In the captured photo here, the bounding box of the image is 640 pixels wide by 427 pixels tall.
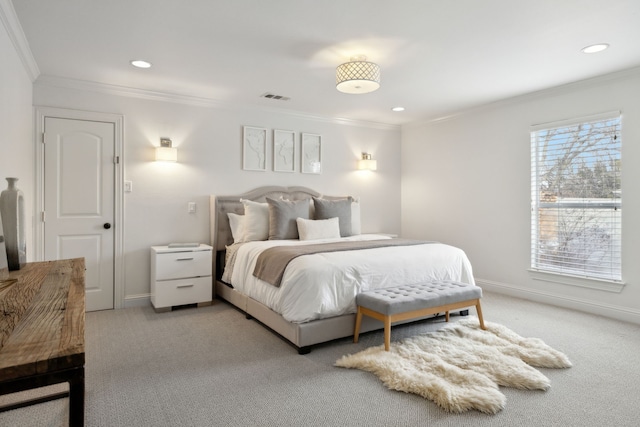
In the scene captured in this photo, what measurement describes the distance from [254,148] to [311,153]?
0.86 metres

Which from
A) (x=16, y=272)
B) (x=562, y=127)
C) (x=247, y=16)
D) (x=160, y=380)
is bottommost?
(x=160, y=380)

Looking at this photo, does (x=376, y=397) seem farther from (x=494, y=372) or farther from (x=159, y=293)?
(x=159, y=293)

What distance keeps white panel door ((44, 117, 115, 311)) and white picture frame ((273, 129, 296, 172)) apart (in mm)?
1931

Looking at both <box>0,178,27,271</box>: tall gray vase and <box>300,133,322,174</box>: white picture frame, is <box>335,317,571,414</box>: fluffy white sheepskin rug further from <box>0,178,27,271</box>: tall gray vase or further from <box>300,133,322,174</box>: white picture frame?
<box>300,133,322,174</box>: white picture frame

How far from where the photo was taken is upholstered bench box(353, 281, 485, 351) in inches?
110

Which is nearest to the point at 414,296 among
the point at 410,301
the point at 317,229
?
the point at 410,301

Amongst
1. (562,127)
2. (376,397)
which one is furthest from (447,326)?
(562,127)

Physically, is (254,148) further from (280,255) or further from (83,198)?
(280,255)

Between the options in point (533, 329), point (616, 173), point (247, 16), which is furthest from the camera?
point (616, 173)

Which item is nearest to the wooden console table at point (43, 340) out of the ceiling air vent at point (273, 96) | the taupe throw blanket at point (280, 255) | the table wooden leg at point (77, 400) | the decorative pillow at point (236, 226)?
the table wooden leg at point (77, 400)

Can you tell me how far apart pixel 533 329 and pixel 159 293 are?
3.62 metres

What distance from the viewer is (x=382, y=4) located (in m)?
2.47

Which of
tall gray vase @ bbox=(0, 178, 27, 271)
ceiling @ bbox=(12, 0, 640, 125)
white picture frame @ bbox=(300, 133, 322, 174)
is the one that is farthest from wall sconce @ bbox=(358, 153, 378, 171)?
tall gray vase @ bbox=(0, 178, 27, 271)

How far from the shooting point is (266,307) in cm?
330
